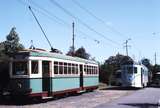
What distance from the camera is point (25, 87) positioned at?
78.4 ft

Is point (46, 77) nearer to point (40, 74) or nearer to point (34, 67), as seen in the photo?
point (40, 74)

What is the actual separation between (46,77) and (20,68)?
200cm

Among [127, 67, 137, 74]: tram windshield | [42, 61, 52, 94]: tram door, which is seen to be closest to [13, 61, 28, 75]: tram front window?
[42, 61, 52, 94]: tram door

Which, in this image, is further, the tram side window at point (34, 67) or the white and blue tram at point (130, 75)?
the white and blue tram at point (130, 75)

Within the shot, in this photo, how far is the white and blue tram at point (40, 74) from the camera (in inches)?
950

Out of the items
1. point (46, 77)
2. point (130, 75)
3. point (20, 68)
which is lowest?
point (130, 75)

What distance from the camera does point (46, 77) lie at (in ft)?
85.2

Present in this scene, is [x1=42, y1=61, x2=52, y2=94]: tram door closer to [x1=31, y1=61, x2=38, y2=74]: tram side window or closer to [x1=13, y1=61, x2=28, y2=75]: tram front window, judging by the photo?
[x1=31, y1=61, x2=38, y2=74]: tram side window

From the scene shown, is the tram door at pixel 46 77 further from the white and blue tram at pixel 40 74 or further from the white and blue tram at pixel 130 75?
the white and blue tram at pixel 130 75

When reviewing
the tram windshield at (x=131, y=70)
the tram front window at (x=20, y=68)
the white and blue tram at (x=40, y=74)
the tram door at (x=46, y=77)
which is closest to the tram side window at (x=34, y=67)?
the white and blue tram at (x=40, y=74)

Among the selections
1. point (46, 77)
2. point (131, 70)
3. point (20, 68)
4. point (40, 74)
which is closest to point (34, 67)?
point (40, 74)

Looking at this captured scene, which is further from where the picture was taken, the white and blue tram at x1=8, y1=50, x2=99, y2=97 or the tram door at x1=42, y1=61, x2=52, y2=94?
the tram door at x1=42, y1=61, x2=52, y2=94

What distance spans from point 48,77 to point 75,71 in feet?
19.8

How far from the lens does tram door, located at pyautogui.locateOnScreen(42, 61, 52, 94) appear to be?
25.8 metres
